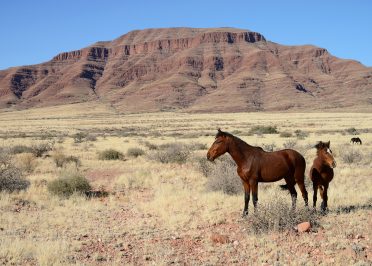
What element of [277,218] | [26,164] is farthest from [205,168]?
[277,218]

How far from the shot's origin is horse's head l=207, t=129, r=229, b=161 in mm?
8516

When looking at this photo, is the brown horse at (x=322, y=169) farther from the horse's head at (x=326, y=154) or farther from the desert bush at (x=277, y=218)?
the desert bush at (x=277, y=218)

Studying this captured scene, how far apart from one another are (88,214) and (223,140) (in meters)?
3.95

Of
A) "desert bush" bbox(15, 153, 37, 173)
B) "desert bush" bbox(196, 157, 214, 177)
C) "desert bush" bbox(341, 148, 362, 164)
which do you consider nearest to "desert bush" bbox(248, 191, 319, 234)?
"desert bush" bbox(196, 157, 214, 177)

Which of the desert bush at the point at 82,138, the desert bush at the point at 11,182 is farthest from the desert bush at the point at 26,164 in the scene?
the desert bush at the point at 82,138

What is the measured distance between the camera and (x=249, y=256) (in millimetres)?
6789

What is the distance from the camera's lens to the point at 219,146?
8547mm

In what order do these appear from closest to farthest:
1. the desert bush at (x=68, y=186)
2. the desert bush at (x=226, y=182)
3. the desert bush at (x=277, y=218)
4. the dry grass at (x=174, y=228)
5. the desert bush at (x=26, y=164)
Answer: the dry grass at (x=174, y=228) → the desert bush at (x=277, y=218) → the desert bush at (x=226, y=182) → the desert bush at (x=68, y=186) → the desert bush at (x=26, y=164)

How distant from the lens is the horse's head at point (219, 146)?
27.9 ft

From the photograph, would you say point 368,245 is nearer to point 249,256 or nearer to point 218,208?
point 249,256

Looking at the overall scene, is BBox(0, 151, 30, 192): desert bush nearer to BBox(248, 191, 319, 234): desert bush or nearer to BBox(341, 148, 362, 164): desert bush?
BBox(248, 191, 319, 234): desert bush

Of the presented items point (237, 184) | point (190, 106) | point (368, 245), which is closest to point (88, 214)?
point (237, 184)

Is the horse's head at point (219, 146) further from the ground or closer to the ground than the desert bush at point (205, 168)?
further from the ground

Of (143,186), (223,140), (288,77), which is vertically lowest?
(143,186)
